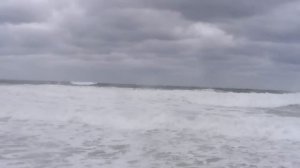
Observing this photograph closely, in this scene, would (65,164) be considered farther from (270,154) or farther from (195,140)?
(270,154)

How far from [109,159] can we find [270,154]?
3.99m

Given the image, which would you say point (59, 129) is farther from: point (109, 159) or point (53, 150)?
point (109, 159)

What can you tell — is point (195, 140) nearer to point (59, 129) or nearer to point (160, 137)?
point (160, 137)

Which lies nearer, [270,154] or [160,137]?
[270,154]

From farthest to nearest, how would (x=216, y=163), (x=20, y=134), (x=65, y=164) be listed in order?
(x=20, y=134) < (x=216, y=163) < (x=65, y=164)

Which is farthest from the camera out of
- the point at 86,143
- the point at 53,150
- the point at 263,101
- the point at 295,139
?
the point at 263,101

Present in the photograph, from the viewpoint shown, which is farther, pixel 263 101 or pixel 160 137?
pixel 263 101

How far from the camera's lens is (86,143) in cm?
909

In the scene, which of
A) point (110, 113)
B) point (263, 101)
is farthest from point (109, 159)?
point (263, 101)

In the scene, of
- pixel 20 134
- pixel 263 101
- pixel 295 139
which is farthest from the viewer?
pixel 263 101

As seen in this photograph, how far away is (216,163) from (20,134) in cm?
578

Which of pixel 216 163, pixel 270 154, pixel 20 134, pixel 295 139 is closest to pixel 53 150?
pixel 20 134

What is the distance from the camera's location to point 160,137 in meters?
10.3

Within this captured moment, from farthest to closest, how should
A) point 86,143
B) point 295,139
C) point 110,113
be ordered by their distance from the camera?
point 110,113, point 295,139, point 86,143
